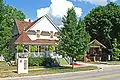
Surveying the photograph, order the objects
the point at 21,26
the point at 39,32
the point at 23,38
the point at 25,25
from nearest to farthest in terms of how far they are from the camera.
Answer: the point at 23,38 → the point at 39,32 → the point at 21,26 → the point at 25,25

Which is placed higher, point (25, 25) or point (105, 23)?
point (105, 23)

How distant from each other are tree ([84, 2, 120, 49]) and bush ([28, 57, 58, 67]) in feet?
81.1

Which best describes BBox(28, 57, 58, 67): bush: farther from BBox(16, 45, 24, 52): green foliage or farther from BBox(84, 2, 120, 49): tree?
BBox(84, 2, 120, 49): tree

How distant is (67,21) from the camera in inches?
1280

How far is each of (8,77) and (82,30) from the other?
1324cm

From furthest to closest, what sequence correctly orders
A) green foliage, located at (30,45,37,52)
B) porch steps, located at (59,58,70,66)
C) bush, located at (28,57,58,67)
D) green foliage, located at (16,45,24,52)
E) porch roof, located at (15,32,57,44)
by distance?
porch steps, located at (59,58,70,66) < green foliage, located at (30,45,37,52) < porch roof, located at (15,32,57,44) < green foliage, located at (16,45,24,52) < bush, located at (28,57,58,67)

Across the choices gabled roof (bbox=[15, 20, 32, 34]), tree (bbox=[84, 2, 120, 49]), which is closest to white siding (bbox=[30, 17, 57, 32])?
gabled roof (bbox=[15, 20, 32, 34])

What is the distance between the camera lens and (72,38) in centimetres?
3200

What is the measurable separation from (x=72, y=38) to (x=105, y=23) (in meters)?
29.9

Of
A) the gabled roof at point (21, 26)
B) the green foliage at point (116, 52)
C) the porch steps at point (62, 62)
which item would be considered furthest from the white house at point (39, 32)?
the green foliage at point (116, 52)

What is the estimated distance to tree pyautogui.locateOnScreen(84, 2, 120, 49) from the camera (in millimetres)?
59125

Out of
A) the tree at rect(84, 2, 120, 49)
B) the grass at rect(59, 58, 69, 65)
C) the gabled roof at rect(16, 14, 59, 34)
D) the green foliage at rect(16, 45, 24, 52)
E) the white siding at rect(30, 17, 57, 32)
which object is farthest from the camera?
the tree at rect(84, 2, 120, 49)

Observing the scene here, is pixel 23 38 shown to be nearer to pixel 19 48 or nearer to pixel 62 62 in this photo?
pixel 19 48

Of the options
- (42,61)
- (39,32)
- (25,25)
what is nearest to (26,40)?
(42,61)
